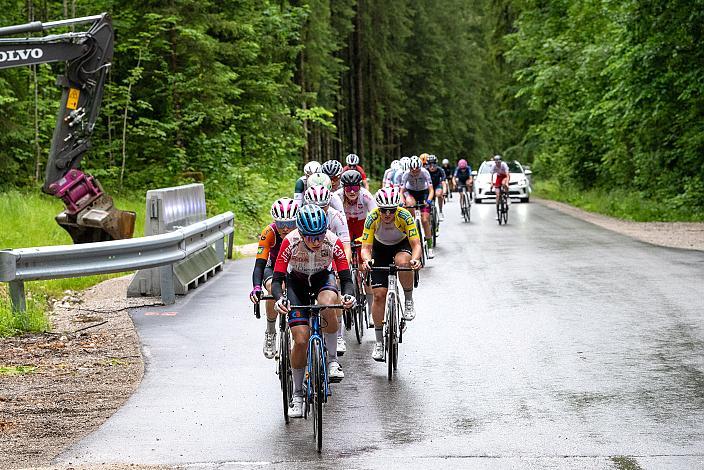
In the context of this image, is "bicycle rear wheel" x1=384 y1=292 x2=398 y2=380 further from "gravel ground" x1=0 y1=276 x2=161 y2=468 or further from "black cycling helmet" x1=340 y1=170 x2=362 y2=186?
"black cycling helmet" x1=340 y1=170 x2=362 y2=186

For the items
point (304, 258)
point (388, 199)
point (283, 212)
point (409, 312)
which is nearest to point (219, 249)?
point (409, 312)

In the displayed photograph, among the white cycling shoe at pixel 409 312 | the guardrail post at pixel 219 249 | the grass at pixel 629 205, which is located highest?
the white cycling shoe at pixel 409 312

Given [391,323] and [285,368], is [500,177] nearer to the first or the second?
[391,323]

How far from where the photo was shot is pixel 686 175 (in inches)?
1316

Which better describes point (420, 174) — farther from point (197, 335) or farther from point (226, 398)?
point (226, 398)

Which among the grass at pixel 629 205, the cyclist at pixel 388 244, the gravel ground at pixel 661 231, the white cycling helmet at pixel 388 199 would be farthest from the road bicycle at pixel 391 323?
the grass at pixel 629 205

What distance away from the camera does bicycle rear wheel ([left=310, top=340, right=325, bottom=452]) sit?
7.36 metres

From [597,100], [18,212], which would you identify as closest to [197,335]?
[18,212]

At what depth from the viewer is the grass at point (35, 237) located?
12.4 meters

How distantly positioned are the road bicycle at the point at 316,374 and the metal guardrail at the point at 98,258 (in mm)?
5385

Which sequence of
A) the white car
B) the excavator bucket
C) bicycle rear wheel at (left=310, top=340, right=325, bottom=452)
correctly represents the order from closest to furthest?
bicycle rear wheel at (left=310, top=340, right=325, bottom=452) < the excavator bucket < the white car

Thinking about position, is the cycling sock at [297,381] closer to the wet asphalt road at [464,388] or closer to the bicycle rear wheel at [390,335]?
the wet asphalt road at [464,388]

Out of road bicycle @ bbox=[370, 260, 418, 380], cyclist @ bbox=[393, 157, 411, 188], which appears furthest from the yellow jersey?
cyclist @ bbox=[393, 157, 411, 188]

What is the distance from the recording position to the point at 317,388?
7625 mm
